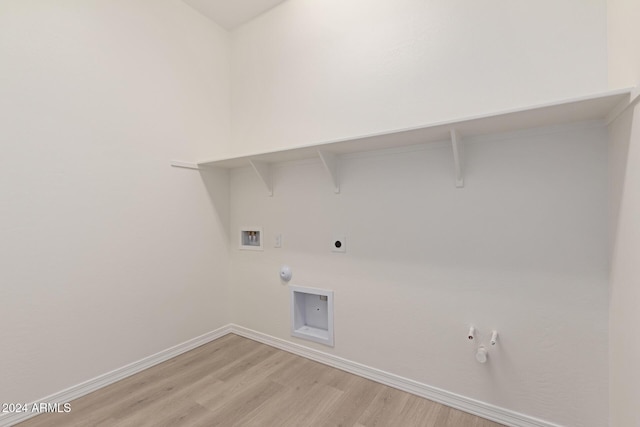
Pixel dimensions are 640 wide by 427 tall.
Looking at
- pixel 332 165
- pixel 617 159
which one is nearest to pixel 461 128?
pixel 617 159

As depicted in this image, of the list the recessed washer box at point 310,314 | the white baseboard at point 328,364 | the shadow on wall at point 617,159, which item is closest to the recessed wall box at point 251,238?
the recessed washer box at point 310,314

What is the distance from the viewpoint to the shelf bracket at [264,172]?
247 centimetres

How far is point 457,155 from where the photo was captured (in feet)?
5.37

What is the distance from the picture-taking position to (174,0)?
8.14ft

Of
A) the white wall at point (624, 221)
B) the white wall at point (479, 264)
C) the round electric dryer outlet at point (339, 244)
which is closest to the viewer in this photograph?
the white wall at point (624, 221)

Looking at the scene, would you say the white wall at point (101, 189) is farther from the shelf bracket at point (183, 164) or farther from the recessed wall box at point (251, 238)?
the recessed wall box at point (251, 238)

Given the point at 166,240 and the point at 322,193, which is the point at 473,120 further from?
the point at 166,240

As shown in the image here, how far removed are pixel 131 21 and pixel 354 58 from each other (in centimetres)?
175

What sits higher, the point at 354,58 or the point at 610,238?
the point at 354,58

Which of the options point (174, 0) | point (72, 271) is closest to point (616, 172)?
point (72, 271)

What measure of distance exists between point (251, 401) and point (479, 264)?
5.47ft

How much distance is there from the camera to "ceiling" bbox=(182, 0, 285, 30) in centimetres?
256

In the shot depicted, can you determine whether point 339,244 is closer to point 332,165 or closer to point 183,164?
point 332,165

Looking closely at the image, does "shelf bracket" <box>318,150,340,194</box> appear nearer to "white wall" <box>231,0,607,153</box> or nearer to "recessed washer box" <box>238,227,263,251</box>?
"white wall" <box>231,0,607,153</box>
